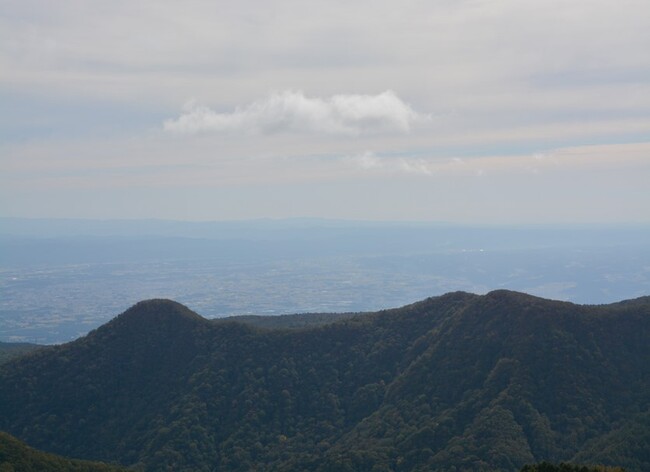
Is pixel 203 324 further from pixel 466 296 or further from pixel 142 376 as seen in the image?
pixel 466 296

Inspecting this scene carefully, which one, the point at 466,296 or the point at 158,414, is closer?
the point at 158,414

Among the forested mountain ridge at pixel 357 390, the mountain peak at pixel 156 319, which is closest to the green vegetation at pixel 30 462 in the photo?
the forested mountain ridge at pixel 357 390

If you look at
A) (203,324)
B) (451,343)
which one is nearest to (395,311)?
(451,343)

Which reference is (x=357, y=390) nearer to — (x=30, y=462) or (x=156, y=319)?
(x=156, y=319)

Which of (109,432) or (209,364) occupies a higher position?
(209,364)

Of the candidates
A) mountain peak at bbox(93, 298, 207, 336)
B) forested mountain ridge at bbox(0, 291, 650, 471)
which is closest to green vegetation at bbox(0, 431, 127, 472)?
forested mountain ridge at bbox(0, 291, 650, 471)

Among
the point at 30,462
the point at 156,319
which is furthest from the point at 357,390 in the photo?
the point at 30,462

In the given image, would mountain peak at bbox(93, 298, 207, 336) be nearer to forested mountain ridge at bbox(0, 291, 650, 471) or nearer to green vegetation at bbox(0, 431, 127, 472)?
forested mountain ridge at bbox(0, 291, 650, 471)

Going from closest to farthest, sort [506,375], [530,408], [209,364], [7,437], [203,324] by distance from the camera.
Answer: [7,437], [530,408], [506,375], [209,364], [203,324]
